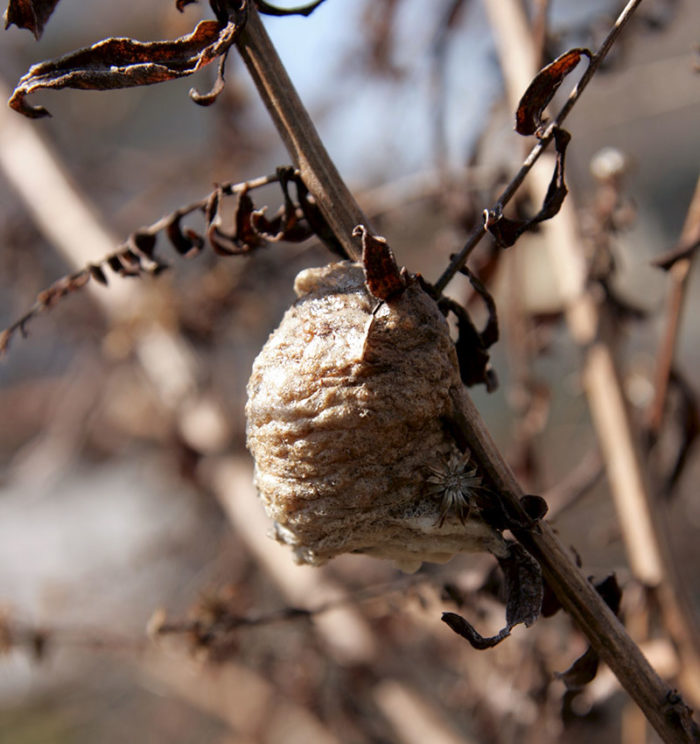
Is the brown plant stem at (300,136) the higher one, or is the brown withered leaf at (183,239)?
the brown plant stem at (300,136)

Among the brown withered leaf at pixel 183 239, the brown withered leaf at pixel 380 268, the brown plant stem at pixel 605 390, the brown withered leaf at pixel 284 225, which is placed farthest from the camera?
the brown plant stem at pixel 605 390

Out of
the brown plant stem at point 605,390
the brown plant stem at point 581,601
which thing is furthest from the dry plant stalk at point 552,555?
the brown plant stem at point 605,390

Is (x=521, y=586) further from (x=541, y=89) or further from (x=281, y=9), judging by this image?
(x=281, y=9)

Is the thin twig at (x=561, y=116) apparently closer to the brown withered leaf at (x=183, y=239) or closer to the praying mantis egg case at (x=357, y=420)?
the praying mantis egg case at (x=357, y=420)

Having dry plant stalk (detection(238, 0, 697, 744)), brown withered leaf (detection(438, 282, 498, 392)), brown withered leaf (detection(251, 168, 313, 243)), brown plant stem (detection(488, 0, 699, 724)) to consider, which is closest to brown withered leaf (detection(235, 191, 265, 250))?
brown withered leaf (detection(251, 168, 313, 243))

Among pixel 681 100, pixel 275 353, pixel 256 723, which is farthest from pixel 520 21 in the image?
pixel 256 723

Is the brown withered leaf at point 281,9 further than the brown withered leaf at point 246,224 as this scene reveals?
No

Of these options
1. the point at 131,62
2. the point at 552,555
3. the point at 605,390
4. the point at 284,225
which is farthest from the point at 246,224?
the point at 605,390
